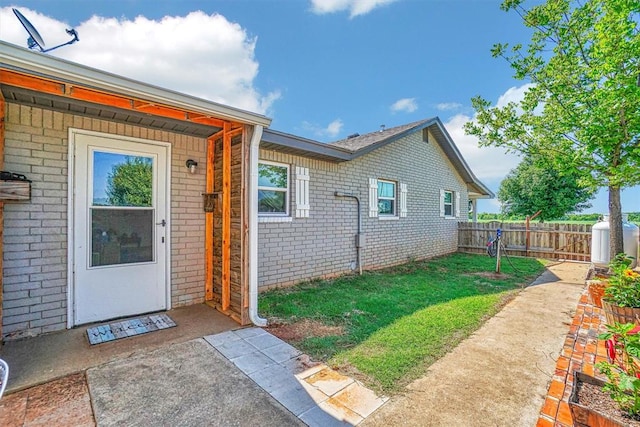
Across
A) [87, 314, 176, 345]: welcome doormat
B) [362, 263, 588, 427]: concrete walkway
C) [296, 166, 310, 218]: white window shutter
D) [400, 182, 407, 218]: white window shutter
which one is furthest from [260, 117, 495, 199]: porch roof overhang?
[362, 263, 588, 427]: concrete walkway

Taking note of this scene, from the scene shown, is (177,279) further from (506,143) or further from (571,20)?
(571,20)

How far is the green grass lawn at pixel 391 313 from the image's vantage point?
109 inches

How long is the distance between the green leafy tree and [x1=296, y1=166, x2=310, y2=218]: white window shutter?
2571 millimetres

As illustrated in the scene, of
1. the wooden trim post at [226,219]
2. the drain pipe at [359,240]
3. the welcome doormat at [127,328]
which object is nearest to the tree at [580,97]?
the drain pipe at [359,240]

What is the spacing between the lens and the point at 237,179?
150 inches

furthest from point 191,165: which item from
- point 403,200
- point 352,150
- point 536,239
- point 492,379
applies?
point 536,239

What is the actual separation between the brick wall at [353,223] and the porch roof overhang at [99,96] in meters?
1.79

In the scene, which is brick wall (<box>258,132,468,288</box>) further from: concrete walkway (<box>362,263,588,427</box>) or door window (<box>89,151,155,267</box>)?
concrete walkway (<box>362,263,588,427</box>)

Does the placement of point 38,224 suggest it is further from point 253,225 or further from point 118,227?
point 253,225

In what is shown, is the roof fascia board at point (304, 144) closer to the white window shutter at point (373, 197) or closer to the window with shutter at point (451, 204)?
the white window shutter at point (373, 197)

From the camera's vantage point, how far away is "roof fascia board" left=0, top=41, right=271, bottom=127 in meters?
2.15

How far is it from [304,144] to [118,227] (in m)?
3.15

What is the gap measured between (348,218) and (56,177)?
5.07m

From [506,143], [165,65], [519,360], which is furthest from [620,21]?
[165,65]
